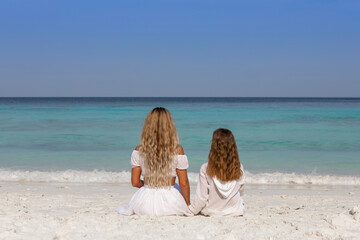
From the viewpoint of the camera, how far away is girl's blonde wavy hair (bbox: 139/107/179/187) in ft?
13.4

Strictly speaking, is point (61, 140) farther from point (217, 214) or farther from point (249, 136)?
point (217, 214)

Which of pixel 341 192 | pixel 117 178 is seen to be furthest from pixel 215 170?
pixel 117 178

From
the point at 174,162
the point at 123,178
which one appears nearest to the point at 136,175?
the point at 174,162

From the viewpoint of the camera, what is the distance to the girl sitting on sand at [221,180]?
4078mm

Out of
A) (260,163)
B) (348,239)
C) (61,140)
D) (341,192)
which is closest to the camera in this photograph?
(348,239)

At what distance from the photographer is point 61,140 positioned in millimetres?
16688

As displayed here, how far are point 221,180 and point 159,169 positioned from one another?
0.69 meters

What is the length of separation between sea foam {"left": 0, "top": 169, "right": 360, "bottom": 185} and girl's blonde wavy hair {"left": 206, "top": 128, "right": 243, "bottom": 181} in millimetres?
4760

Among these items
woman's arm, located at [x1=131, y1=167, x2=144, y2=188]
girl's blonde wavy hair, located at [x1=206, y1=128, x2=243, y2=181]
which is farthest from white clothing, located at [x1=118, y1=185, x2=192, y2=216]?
girl's blonde wavy hair, located at [x1=206, y1=128, x2=243, y2=181]

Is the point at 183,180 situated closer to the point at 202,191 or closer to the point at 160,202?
the point at 202,191

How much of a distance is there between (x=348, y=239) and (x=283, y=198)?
3.08 metres

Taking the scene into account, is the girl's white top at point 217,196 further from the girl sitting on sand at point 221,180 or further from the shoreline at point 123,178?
the shoreline at point 123,178

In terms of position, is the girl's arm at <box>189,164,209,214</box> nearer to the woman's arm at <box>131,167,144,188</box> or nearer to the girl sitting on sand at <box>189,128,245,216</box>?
the girl sitting on sand at <box>189,128,245,216</box>

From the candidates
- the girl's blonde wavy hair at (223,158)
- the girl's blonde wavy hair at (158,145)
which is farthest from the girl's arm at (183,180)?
the girl's blonde wavy hair at (223,158)
